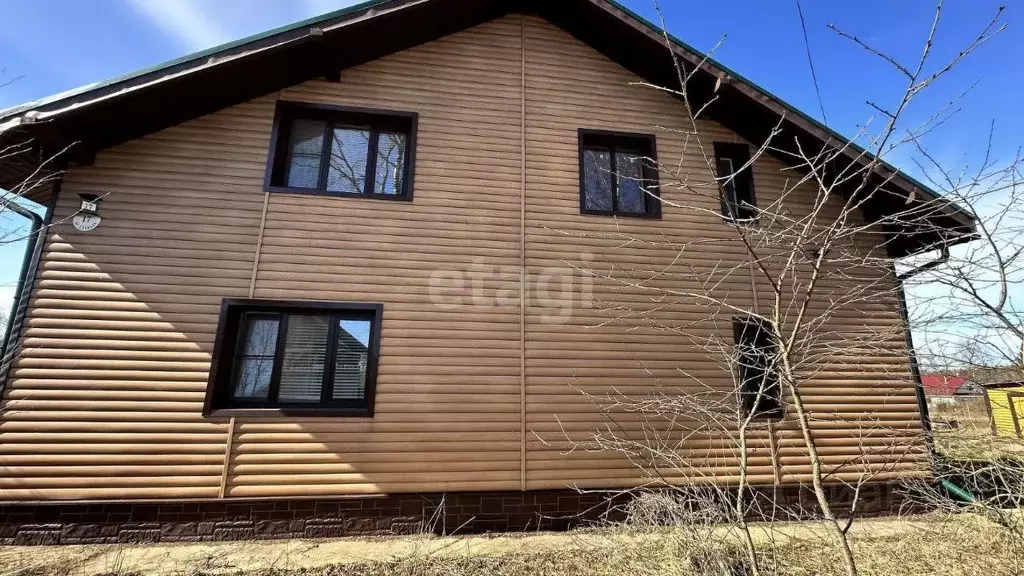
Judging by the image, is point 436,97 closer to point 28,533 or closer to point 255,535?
point 255,535

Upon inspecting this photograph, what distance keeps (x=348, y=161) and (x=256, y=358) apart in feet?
9.28

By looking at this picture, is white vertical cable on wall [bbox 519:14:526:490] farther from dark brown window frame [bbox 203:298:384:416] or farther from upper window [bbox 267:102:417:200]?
dark brown window frame [bbox 203:298:384:416]

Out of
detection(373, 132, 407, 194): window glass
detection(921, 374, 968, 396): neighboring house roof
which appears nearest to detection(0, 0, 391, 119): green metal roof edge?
detection(373, 132, 407, 194): window glass

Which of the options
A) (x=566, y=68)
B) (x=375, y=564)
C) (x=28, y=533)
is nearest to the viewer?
(x=375, y=564)

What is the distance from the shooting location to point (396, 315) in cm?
564

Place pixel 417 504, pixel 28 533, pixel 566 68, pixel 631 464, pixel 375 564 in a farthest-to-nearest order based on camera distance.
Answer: pixel 566 68
pixel 631 464
pixel 417 504
pixel 28 533
pixel 375 564

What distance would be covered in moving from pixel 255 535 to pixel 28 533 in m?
2.17

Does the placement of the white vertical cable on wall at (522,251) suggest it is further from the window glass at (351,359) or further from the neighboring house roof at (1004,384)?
the neighboring house roof at (1004,384)

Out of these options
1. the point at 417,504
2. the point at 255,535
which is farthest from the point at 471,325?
the point at 255,535

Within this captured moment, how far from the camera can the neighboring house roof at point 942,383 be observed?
3832mm

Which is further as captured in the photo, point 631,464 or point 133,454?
point 631,464

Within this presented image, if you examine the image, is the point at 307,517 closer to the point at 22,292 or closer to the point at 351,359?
the point at 351,359

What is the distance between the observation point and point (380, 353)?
550 centimetres

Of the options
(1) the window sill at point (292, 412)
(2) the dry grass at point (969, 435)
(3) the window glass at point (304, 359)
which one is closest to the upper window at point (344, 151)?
(3) the window glass at point (304, 359)
